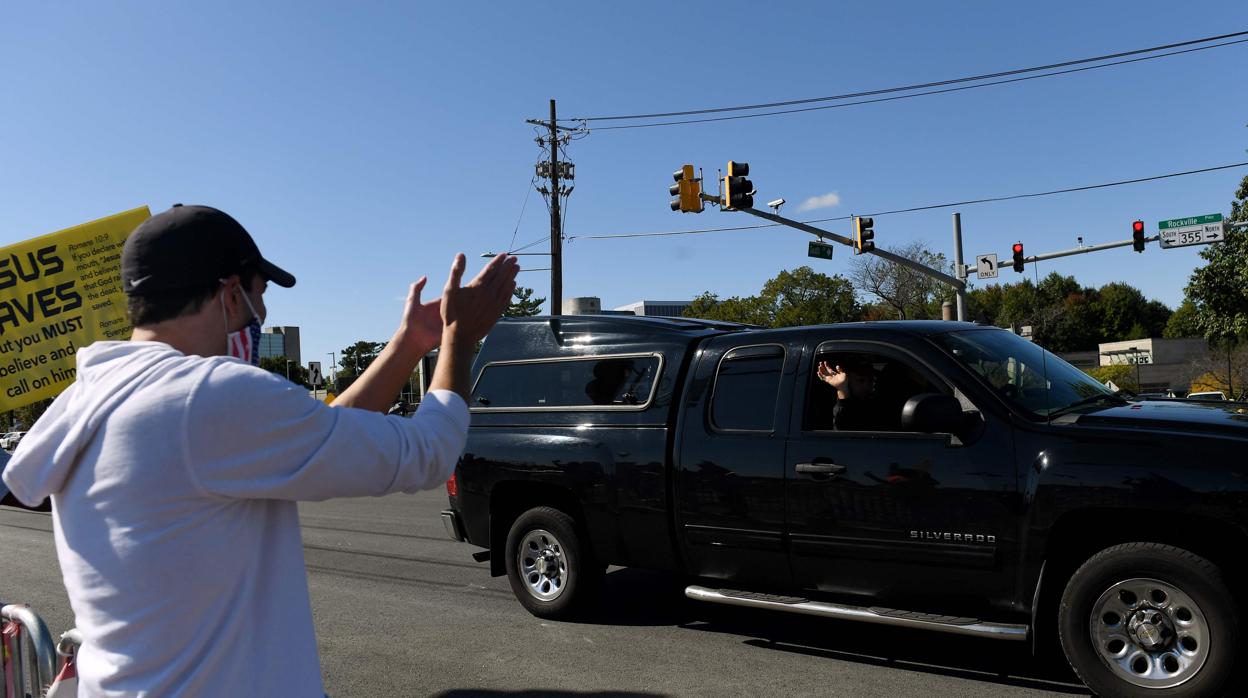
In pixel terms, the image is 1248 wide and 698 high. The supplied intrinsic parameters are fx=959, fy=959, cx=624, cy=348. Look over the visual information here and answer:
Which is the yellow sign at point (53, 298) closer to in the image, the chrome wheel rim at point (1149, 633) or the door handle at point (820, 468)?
the door handle at point (820, 468)

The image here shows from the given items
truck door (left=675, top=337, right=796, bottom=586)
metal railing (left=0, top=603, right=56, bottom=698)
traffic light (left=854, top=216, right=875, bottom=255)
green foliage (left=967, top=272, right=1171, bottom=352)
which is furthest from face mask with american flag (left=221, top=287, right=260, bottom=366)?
green foliage (left=967, top=272, right=1171, bottom=352)

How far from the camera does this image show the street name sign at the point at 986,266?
1054 inches

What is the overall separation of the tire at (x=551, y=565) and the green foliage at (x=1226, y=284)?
28.7 meters

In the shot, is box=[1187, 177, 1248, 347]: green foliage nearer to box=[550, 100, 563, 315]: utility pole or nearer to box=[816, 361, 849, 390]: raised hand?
box=[550, 100, 563, 315]: utility pole

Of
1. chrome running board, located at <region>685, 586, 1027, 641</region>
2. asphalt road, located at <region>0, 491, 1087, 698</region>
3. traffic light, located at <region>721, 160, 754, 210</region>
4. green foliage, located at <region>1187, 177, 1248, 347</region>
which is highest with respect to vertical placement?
traffic light, located at <region>721, 160, 754, 210</region>

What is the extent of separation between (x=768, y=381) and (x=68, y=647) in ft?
13.5

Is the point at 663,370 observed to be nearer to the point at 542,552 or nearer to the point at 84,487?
the point at 542,552

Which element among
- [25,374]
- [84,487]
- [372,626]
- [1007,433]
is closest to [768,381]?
[1007,433]

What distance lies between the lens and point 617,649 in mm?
6215

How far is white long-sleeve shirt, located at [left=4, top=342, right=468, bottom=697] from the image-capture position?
1.63 m

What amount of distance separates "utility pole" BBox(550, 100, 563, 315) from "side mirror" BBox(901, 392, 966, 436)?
2740cm

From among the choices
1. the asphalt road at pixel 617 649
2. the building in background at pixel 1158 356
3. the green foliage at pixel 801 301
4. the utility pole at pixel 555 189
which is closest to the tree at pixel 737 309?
the green foliage at pixel 801 301

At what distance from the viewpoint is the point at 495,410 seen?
7445mm

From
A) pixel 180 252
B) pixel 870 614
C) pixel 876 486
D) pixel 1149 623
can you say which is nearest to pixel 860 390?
pixel 876 486
